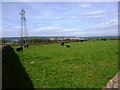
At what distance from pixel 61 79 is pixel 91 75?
255 cm

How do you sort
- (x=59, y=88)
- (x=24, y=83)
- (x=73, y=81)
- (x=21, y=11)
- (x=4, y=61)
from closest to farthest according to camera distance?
(x=4, y=61) → (x=24, y=83) → (x=59, y=88) → (x=73, y=81) → (x=21, y=11)

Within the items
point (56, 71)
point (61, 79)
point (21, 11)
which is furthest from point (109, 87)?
point (21, 11)

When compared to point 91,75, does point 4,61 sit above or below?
above

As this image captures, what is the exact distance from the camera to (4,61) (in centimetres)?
1090

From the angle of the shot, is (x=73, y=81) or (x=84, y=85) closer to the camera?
(x=84, y=85)

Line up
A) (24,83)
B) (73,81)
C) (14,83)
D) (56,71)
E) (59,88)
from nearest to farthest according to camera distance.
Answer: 1. (14,83)
2. (24,83)
3. (59,88)
4. (73,81)
5. (56,71)

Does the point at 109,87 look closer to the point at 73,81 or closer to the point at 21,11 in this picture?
the point at 73,81

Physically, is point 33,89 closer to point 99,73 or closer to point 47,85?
point 47,85

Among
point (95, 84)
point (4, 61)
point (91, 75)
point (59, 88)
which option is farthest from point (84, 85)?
point (4, 61)

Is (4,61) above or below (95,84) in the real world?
above

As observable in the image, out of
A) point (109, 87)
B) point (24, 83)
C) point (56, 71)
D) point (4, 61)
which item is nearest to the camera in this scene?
point (109, 87)

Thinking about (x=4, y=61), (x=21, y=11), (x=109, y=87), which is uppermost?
(x=21, y=11)

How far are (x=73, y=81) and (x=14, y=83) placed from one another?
536cm

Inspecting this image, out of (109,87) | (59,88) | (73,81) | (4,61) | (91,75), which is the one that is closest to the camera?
(109,87)
